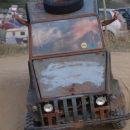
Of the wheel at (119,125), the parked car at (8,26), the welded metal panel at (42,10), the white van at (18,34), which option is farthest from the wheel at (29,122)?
the parked car at (8,26)

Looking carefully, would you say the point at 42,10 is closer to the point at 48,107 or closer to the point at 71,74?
the point at 71,74

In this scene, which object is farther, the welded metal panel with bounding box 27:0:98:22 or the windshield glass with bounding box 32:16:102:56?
the welded metal panel with bounding box 27:0:98:22

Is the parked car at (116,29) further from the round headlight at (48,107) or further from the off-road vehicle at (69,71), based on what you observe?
the round headlight at (48,107)

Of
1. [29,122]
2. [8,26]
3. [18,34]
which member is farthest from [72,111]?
[8,26]

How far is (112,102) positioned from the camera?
18.5 ft

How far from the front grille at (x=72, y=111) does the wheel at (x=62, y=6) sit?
74.5 inches

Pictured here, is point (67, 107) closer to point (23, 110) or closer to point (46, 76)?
point (46, 76)

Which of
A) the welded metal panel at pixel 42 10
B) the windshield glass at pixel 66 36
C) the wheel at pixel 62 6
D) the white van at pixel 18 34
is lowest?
the white van at pixel 18 34

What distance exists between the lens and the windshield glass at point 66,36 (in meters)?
6.40

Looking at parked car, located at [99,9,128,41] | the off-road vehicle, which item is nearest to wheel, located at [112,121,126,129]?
the off-road vehicle

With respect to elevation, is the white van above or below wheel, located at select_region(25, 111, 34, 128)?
below

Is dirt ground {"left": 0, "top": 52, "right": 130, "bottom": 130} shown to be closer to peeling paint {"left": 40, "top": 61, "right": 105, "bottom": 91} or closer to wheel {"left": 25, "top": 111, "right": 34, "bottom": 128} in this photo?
wheel {"left": 25, "top": 111, "right": 34, "bottom": 128}

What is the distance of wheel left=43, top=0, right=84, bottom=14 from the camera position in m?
6.54

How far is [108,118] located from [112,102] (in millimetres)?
263
